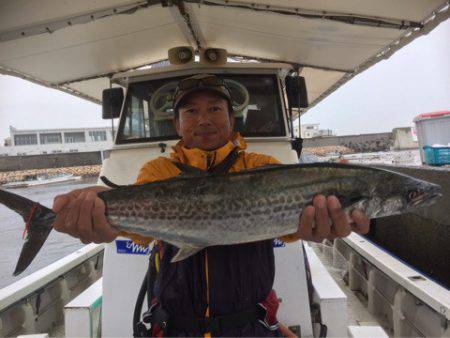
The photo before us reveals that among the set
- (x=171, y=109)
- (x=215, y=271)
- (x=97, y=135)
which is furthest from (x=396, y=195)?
(x=97, y=135)

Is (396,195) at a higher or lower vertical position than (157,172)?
lower

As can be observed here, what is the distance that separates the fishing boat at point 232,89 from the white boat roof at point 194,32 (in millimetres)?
17

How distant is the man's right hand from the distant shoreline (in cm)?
4016

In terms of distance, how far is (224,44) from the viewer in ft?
16.5

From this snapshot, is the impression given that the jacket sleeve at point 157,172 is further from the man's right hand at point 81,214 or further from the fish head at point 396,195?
the fish head at point 396,195

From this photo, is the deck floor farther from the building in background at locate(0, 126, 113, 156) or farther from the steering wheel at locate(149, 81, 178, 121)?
the building in background at locate(0, 126, 113, 156)

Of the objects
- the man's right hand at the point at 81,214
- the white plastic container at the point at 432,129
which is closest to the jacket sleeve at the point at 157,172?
the man's right hand at the point at 81,214

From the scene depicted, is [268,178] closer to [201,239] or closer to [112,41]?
[201,239]

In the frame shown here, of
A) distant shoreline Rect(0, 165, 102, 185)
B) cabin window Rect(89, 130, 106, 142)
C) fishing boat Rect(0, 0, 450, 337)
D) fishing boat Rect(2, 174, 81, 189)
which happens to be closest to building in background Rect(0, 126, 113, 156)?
cabin window Rect(89, 130, 106, 142)

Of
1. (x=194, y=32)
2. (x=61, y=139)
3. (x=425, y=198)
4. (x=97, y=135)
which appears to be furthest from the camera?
(x=97, y=135)

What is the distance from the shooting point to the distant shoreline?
40562 millimetres

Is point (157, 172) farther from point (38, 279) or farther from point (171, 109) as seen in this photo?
point (38, 279)

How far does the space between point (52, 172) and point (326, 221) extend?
151ft

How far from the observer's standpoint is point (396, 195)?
216 centimetres
